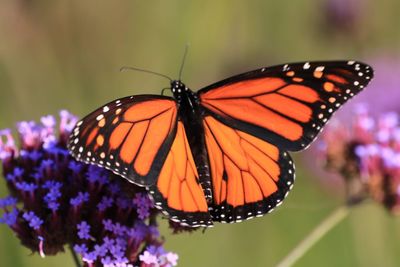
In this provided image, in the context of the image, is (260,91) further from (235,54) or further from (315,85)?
(235,54)

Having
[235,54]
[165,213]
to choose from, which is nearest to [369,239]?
[235,54]

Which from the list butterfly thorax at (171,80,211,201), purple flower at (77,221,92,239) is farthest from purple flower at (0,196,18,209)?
butterfly thorax at (171,80,211,201)

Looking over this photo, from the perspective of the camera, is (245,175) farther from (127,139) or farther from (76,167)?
(76,167)

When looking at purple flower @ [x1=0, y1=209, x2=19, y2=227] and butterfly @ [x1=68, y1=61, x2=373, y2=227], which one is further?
purple flower @ [x1=0, y1=209, x2=19, y2=227]

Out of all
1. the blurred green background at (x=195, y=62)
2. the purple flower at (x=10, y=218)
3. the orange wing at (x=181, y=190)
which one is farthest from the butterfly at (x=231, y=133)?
the blurred green background at (x=195, y=62)

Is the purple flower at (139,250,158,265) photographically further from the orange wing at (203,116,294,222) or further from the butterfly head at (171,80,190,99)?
the butterfly head at (171,80,190,99)

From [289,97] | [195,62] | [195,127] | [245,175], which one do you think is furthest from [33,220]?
[195,62]
